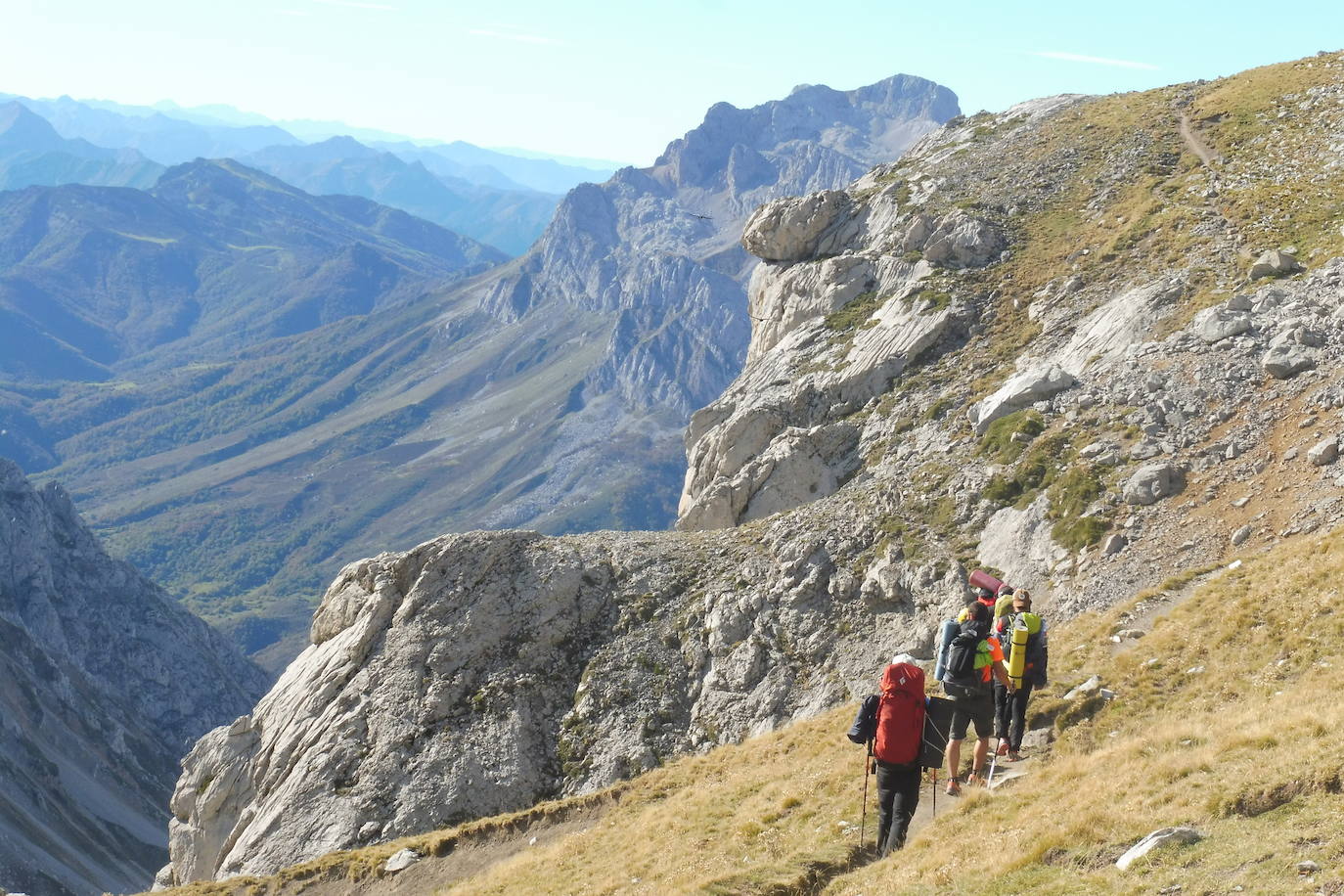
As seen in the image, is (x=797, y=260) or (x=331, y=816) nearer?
(x=331, y=816)

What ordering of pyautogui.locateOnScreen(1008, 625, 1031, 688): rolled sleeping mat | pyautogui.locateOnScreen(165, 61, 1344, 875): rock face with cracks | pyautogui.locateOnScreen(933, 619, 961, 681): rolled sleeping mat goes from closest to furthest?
pyautogui.locateOnScreen(1008, 625, 1031, 688): rolled sleeping mat → pyautogui.locateOnScreen(933, 619, 961, 681): rolled sleeping mat → pyautogui.locateOnScreen(165, 61, 1344, 875): rock face with cracks

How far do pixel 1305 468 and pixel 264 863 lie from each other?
42.5 meters

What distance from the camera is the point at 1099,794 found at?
66.7 feet

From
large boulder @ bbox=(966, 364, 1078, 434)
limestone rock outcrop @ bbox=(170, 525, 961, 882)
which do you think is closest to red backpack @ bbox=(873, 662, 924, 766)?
limestone rock outcrop @ bbox=(170, 525, 961, 882)

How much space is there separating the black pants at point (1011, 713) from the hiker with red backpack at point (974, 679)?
35 cm

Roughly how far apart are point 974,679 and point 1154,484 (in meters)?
20.9

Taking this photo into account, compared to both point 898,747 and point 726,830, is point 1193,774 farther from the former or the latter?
point 726,830

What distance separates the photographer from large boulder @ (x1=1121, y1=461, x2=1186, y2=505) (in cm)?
4088

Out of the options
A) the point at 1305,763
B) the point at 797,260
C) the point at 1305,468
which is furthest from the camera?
the point at 797,260

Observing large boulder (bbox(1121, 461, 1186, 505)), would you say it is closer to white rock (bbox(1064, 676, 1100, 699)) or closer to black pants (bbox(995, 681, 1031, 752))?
white rock (bbox(1064, 676, 1100, 699))

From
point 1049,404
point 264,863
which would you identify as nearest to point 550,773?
point 264,863

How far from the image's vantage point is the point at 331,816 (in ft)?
146

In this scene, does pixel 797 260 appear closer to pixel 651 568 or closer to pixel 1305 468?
pixel 651 568

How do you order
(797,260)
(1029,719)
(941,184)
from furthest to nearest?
(797,260), (941,184), (1029,719)
